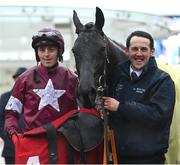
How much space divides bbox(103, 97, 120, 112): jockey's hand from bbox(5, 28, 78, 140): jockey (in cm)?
36

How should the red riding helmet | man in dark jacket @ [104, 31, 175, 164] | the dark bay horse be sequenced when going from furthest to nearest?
the red riding helmet
man in dark jacket @ [104, 31, 175, 164]
the dark bay horse

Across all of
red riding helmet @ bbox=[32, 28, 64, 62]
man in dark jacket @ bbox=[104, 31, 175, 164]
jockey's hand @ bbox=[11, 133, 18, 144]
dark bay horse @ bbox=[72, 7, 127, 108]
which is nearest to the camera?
dark bay horse @ bbox=[72, 7, 127, 108]

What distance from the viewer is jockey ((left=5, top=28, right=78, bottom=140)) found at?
12.3ft

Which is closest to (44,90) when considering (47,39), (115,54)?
(47,39)

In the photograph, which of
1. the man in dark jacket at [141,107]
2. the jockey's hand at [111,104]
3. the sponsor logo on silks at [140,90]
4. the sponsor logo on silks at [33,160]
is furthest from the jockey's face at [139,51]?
the sponsor logo on silks at [33,160]

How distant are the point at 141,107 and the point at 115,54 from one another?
0.63m

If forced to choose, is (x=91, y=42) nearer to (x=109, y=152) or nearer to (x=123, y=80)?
(x=123, y=80)

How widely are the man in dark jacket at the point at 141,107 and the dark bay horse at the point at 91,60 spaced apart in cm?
17

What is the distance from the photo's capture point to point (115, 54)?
13.1 feet

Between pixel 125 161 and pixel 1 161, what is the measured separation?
176 inches

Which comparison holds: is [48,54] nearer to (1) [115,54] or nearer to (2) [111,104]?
(1) [115,54]

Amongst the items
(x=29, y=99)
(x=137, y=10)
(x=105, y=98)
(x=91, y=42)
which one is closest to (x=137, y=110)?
(x=105, y=98)

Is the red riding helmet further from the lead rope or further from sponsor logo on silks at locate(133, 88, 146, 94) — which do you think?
sponsor logo on silks at locate(133, 88, 146, 94)

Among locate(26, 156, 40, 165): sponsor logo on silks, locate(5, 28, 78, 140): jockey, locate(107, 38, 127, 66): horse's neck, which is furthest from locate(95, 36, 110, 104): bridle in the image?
locate(26, 156, 40, 165): sponsor logo on silks
